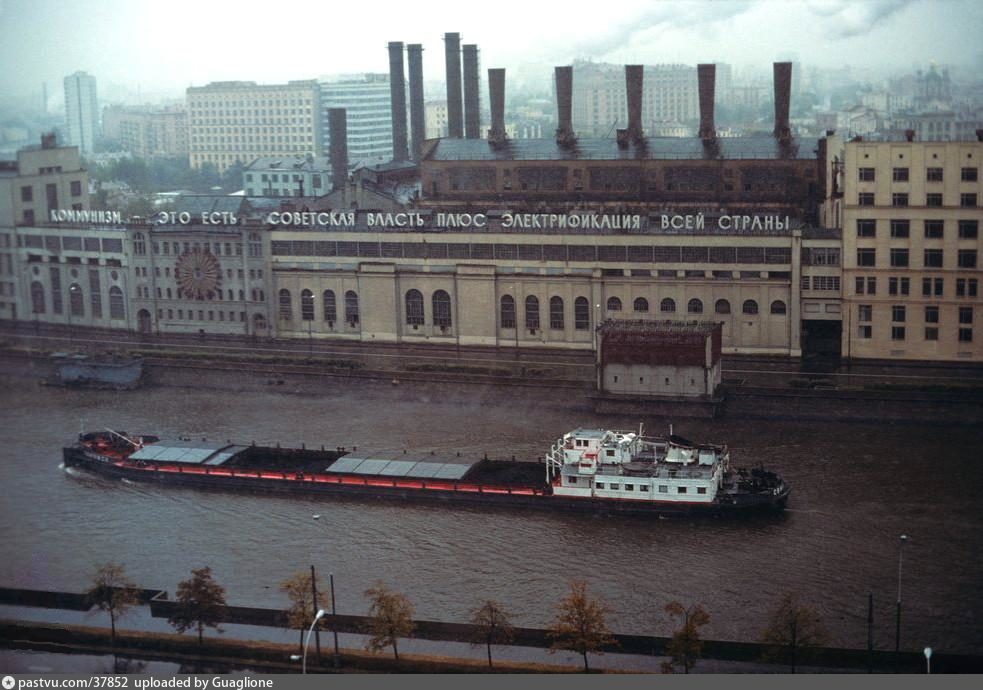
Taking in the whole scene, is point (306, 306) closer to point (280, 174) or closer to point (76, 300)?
point (76, 300)

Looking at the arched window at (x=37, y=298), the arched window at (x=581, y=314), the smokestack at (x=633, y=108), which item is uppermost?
the smokestack at (x=633, y=108)

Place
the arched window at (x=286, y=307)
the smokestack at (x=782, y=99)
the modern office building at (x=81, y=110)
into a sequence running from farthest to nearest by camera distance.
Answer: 1. the arched window at (x=286, y=307)
2. the smokestack at (x=782, y=99)
3. the modern office building at (x=81, y=110)

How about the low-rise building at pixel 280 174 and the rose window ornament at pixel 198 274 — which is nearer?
the rose window ornament at pixel 198 274

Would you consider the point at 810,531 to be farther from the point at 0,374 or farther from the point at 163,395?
the point at 0,374

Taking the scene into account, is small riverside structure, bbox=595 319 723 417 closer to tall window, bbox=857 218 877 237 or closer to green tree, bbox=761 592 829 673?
tall window, bbox=857 218 877 237

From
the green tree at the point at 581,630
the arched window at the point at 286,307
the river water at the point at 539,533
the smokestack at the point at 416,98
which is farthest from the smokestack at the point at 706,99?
the green tree at the point at 581,630

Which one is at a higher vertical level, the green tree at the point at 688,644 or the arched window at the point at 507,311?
the arched window at the point at 507,311

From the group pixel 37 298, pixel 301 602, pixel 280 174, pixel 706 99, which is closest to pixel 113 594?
pixel 301 602

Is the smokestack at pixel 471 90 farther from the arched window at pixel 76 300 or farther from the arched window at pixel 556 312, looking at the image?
the arched window at pixel 76 300
